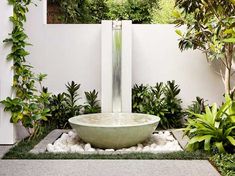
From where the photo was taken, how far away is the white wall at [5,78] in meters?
4.93

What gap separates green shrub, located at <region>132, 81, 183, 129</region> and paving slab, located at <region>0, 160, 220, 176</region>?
2377 mm

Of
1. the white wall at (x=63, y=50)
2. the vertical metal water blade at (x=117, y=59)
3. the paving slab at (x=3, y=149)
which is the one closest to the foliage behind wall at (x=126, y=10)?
the white wall at (x=63, y=50)

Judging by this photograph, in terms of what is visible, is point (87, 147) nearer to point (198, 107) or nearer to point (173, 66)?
point (198, 107)

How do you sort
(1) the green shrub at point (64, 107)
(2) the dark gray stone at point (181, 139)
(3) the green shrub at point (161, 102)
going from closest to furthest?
(2) the dark gray stone at point (181, 139)
(3) the green shrub at point (161, 102)
(1) the green shrub at point (64, 107)

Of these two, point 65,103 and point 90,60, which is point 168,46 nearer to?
point 90,60

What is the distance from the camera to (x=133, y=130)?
479 centimetres

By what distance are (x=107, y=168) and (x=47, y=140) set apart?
190 cm

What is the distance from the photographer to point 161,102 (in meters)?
6.50

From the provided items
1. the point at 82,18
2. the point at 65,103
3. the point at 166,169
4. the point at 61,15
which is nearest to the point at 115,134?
the point at 166,169

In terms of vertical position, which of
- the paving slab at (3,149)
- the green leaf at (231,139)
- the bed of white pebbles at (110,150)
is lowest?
the bed of white pebbles at (110,150)

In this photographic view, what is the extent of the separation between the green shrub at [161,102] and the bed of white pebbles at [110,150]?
0.64 m

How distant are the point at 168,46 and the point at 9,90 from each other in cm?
344

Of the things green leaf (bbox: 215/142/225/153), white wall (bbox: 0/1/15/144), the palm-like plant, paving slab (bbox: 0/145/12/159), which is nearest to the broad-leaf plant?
green leaf (bbox: 215/142/225/153)

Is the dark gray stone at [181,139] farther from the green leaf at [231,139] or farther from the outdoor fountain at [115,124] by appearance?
the green leaf at [231,139]
